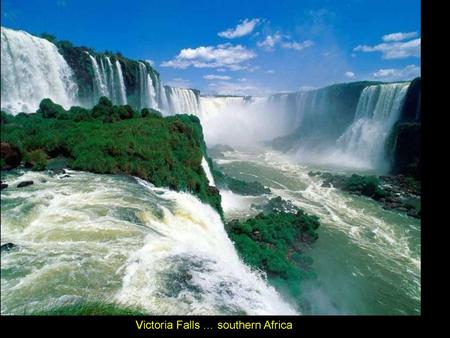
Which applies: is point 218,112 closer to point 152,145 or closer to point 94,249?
point 152,145

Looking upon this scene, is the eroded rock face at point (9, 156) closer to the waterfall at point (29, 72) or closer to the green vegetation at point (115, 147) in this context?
the green vegetation at point (115, 147)

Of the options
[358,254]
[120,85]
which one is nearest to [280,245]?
[358,254]

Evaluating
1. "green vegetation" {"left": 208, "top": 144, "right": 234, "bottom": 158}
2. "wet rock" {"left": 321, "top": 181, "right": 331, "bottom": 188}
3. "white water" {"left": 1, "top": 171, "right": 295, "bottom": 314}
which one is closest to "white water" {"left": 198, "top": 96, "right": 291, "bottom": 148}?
"green vegetation" {"left": 208, "top": 144, "right": 234, "bottom": 158}

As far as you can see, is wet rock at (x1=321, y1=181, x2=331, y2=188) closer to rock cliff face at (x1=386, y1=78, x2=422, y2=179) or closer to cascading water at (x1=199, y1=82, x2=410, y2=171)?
rock cliff face at (x1=386, y1=78, x2=422, y2=179)

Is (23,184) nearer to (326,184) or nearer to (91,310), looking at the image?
(91,310)

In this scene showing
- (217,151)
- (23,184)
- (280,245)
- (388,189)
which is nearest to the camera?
(23,184)

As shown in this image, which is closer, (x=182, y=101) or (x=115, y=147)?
(x=115, y=147)
